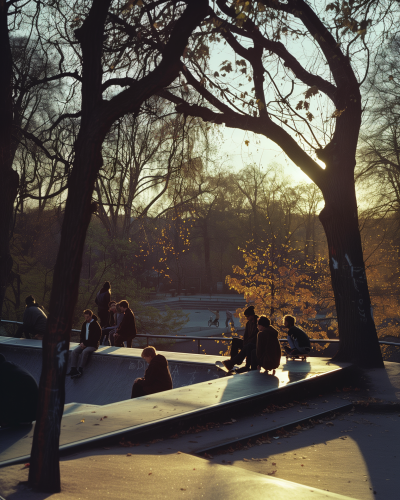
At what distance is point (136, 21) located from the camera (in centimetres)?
744

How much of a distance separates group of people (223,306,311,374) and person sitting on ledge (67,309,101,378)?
3.54m

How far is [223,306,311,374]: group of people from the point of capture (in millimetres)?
8570

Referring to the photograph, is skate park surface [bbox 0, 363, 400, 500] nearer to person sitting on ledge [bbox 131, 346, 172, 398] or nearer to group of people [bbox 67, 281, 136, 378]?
person sitting on ledge [bbox 131, 346, 172, 398]

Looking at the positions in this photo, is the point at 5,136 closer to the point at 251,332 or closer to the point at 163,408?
the point at 163,408

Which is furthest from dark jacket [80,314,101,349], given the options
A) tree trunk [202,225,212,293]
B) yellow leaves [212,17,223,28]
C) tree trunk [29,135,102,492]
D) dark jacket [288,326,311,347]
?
tree trunk [202,225,212,293]

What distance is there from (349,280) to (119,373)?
5364 millimetres

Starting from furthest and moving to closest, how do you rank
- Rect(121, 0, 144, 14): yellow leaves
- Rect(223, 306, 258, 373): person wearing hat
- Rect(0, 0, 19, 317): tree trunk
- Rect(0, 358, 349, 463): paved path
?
Rect(223, 306, 258, 373): person wearing hat
Rect(0, 0, 19, 317): tree trunk
Rect(121, 0, 144, 14): yellow leaves
Rect(0, 358, 349, 463): paved path

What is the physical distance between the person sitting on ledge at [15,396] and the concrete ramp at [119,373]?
172 inches

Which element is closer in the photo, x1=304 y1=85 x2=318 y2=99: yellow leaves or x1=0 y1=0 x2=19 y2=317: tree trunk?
x1=0 y1=0 x2=19 y2=317: tree trunk

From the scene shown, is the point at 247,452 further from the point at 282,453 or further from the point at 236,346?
the point at 236,346

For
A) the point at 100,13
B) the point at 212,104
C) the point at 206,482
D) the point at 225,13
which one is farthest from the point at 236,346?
the point at 100,13

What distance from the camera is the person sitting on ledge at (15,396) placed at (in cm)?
558

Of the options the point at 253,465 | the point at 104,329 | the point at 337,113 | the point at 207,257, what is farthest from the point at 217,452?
the point at 207,257

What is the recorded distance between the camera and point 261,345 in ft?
28.4
